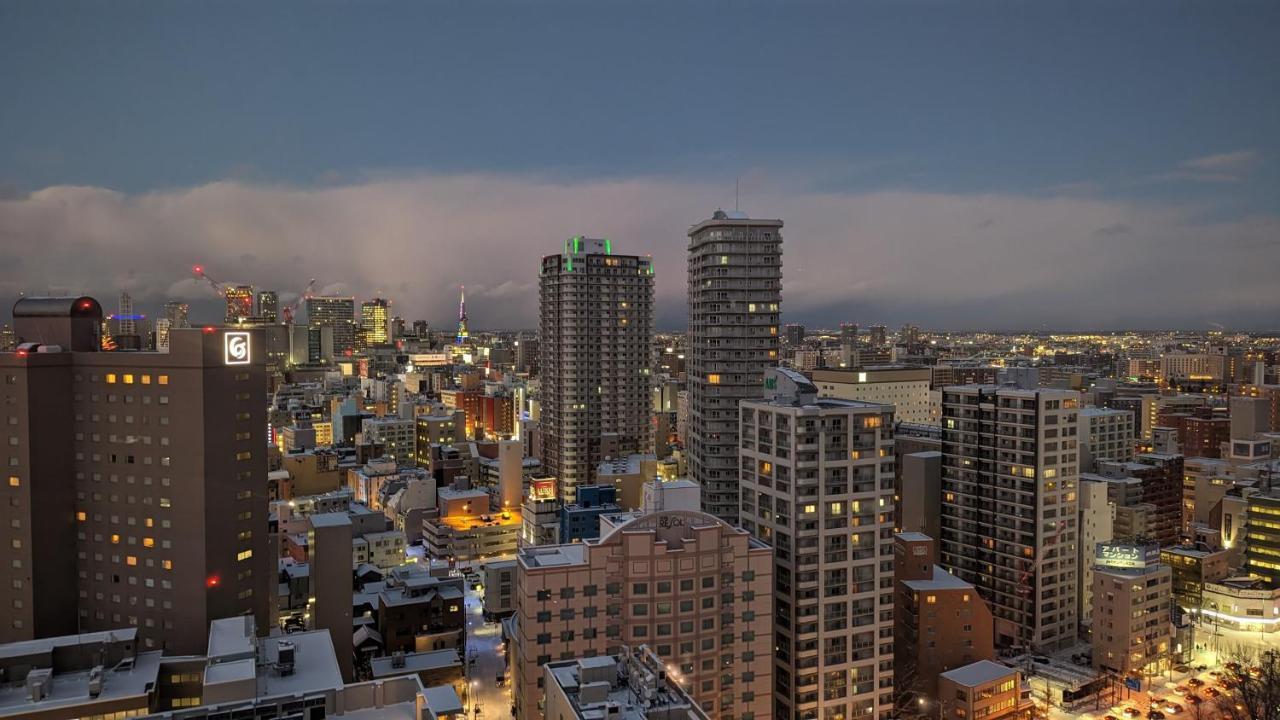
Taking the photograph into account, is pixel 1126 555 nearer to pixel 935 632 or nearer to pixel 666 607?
pixel 935 632

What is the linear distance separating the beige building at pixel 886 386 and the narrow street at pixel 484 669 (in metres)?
48.0

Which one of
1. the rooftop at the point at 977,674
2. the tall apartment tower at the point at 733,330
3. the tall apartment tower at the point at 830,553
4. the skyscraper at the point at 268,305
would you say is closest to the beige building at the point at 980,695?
the rooftop at the point at 977,674

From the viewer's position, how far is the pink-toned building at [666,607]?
84.1ft

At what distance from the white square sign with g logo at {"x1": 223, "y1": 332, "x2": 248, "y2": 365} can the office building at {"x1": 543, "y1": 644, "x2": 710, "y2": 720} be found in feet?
59.7

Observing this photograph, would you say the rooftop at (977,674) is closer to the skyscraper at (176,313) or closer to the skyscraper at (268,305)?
the skyscraper at (176,313)

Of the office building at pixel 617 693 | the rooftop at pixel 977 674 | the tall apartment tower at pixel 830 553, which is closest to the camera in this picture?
the office building at pixel 617 693

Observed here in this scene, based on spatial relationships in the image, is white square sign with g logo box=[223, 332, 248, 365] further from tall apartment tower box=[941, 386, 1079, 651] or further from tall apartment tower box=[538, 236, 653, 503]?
tall apartment tower box=[538, 236, 653, 503]

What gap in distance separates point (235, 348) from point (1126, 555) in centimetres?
4156

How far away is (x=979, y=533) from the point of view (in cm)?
4434

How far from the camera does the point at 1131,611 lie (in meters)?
38.1

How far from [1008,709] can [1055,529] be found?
1253 centimetres

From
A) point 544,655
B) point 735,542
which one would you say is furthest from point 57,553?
point 735,542

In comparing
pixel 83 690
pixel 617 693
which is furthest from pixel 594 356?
pixel 617 693

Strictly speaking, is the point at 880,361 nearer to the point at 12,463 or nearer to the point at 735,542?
the point at 735,542
